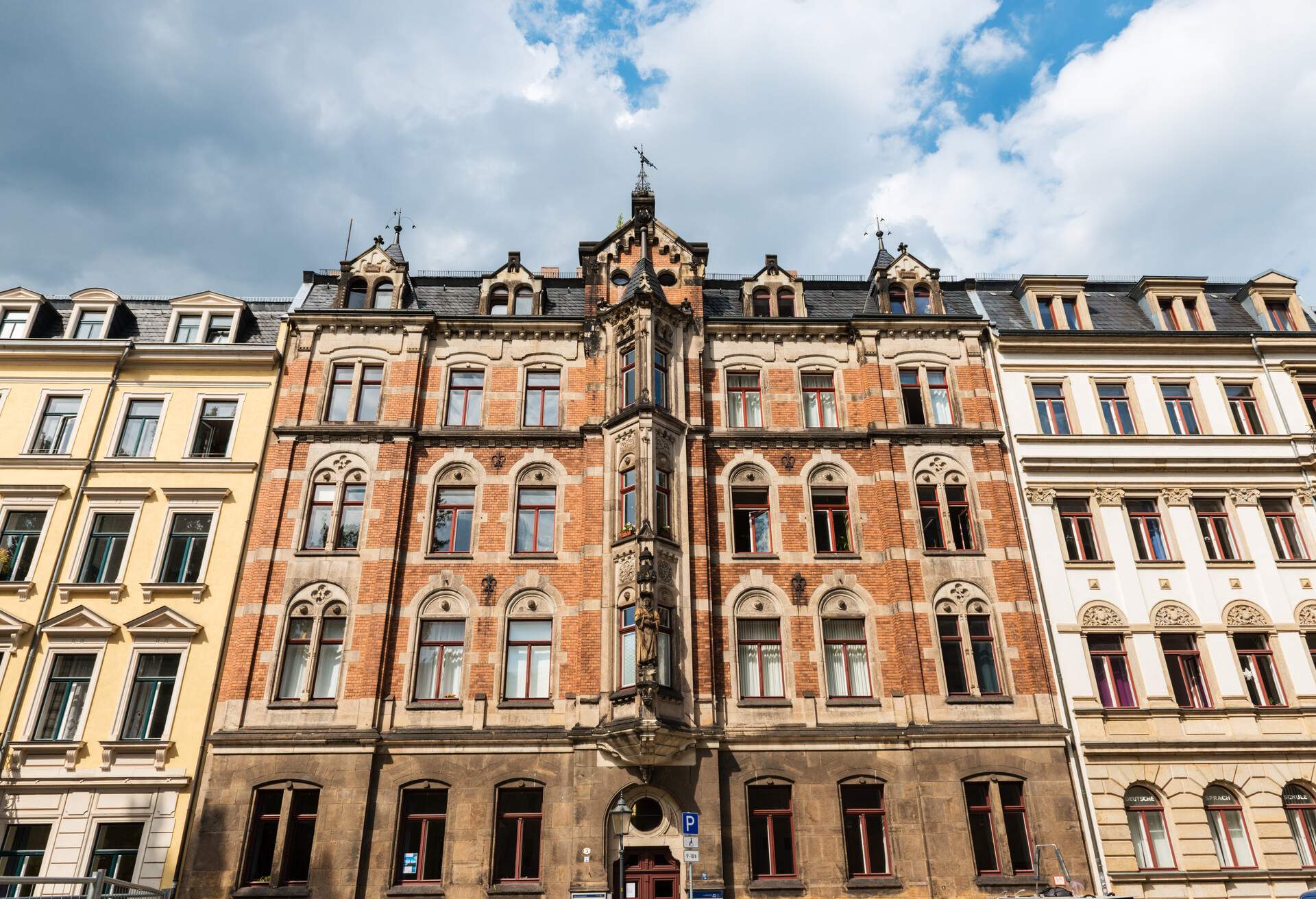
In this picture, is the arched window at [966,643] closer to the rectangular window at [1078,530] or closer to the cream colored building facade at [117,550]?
the rectangular window at [1078,530]

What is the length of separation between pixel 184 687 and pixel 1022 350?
28.3 m

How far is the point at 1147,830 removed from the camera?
23703 millimetres

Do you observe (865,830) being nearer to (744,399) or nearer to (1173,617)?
(1173,617)

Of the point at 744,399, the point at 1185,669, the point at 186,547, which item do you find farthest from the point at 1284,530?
the point at 186,547

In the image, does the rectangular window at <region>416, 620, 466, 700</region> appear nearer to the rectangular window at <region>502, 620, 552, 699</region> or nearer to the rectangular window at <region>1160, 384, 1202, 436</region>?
the rectangular window at <region>502, 620, 552, 699</region>

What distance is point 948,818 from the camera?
2322 cm

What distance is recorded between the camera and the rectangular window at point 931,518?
2705cm

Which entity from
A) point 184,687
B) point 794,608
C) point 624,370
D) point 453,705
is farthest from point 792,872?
point 184,687

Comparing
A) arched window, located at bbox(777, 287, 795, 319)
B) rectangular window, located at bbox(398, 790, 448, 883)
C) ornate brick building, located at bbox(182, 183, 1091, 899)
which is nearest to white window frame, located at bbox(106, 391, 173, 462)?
ornate brick building, located at bbox(182, 183, 1091, 899)

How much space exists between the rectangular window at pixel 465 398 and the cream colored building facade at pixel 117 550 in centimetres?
596

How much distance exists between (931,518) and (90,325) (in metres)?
29.4

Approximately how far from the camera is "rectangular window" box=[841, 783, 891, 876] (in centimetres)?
2319

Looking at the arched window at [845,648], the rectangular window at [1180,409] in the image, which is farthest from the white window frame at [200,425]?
the rectangular window at [1180,409]

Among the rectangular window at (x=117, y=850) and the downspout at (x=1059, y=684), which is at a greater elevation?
the downspout at (x=1059, y=684)
